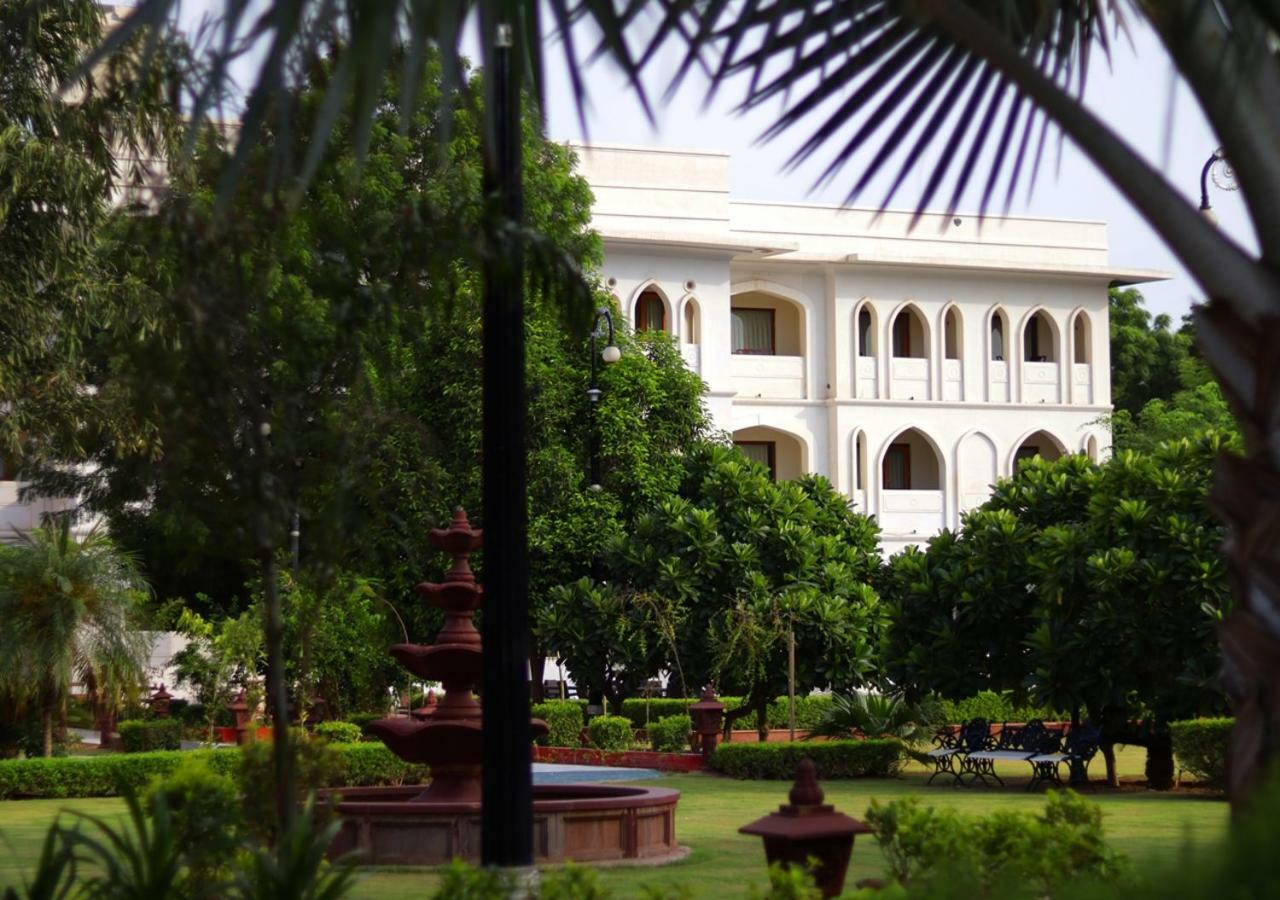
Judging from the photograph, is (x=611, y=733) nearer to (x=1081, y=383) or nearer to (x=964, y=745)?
(x=964, y=745)

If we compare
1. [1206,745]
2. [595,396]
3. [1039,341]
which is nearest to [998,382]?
[1039,341]

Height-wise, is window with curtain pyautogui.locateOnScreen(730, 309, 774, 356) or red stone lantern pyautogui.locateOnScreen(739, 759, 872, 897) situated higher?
window with curtain pyautogui.locateOnScreen(730, 309, 774, 356)

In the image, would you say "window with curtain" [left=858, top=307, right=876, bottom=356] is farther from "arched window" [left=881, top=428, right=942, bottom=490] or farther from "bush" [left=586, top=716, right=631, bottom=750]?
"bush" [left=586, top=716, right=631, bottom=750]

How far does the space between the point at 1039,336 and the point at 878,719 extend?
23.1 metres

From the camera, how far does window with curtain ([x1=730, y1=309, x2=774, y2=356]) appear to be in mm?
42281

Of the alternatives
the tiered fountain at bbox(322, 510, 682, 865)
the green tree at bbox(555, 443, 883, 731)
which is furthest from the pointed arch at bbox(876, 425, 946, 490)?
the tiered fountain at bbox(322, 510, 682, 865)

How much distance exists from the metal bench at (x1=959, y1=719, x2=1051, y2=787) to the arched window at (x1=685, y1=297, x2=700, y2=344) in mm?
19065

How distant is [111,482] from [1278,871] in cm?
3259

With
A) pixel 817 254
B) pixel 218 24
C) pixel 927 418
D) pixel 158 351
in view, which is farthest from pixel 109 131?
pixel 927 418

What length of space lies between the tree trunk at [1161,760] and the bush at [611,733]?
777 centimetres

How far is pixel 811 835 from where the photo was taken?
8422 mm

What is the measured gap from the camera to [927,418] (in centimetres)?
4234

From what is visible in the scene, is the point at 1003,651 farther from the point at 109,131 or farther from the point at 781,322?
the point at 781,322

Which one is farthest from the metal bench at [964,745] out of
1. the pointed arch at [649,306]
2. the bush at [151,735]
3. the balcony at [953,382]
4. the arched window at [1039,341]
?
the arched window at [1039,341]
